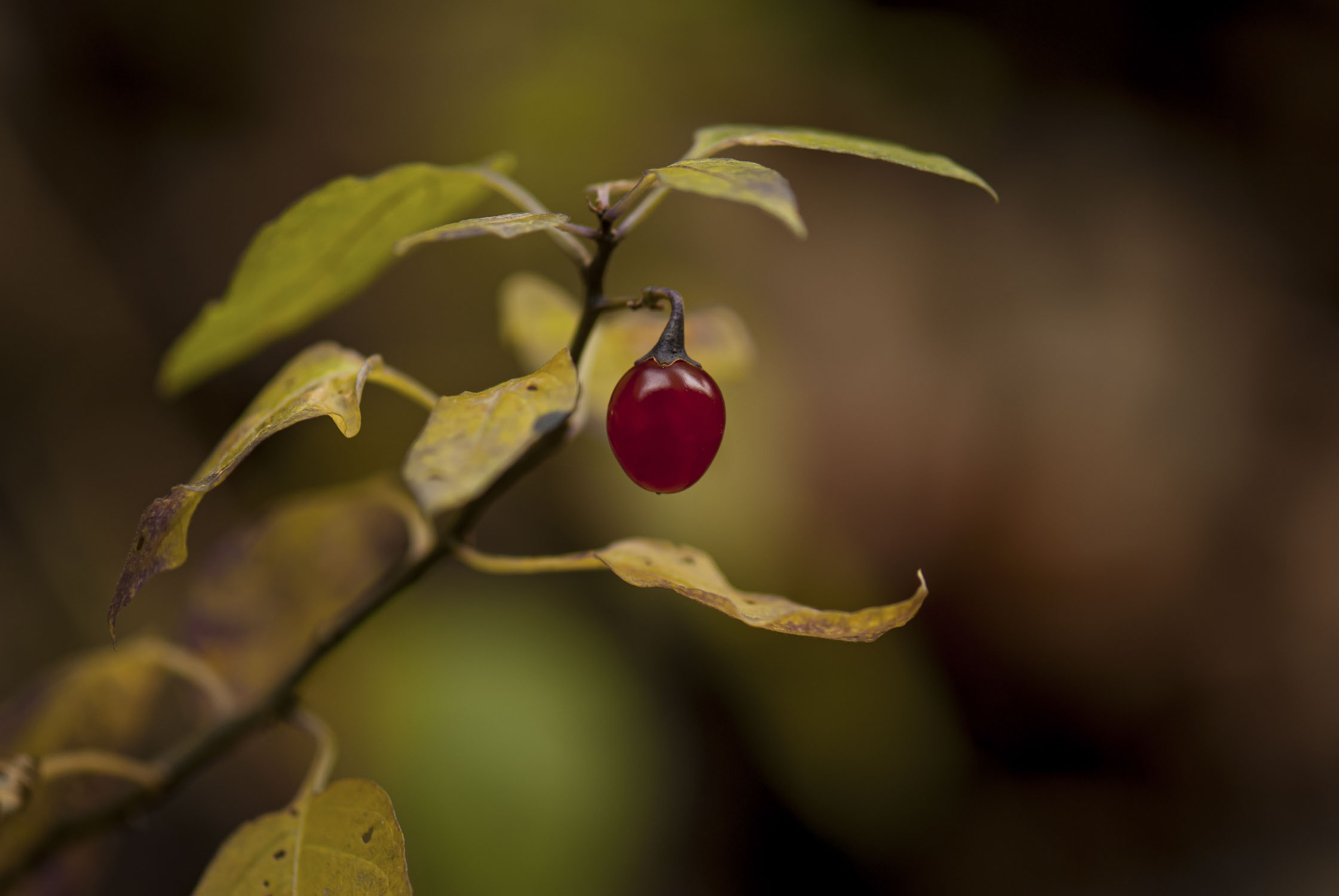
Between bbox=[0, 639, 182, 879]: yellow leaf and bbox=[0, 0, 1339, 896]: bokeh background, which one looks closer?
bbox=[0, 639, 182, 879]: yellow leaf

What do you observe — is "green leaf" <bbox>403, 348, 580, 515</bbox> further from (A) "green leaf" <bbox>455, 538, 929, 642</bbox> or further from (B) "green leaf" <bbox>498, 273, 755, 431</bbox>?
(B) "green leaf" <bbox>498, 273, 755, 431</bbox>

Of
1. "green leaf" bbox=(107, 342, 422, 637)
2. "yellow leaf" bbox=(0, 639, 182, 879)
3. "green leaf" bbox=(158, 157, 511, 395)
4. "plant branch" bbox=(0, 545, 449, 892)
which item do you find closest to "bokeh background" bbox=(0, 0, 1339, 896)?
"yellow leaf" bbox=(0, 639, 182, 879)

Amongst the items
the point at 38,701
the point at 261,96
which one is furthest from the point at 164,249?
the point at 38,701

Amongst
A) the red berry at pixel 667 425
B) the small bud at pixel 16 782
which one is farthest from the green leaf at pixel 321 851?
the red berry at pixel 667 425

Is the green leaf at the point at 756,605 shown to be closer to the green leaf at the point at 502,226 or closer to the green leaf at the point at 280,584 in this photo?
the green leaf at the point at 502,226

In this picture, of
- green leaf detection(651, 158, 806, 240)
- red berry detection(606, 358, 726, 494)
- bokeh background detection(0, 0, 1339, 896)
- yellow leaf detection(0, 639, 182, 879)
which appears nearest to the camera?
green leaf detection(651, 158, 806, 240)

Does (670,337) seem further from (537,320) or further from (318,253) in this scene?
(537,320)
